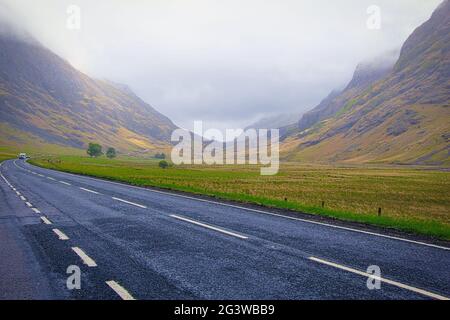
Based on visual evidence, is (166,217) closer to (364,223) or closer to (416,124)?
(364,223)

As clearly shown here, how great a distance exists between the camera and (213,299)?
6.07 m

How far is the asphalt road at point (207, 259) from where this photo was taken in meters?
6.45

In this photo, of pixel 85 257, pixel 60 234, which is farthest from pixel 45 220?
pixel 85 257

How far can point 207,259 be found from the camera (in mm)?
8320

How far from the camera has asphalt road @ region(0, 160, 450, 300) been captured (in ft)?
21.2

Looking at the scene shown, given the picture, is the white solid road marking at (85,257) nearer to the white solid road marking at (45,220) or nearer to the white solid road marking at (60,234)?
the white solid road marking at (60,234)

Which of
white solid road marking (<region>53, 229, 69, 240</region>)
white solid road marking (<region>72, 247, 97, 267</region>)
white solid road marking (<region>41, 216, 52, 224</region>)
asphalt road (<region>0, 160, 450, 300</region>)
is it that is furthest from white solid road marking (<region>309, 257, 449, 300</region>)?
white solid road marking (<region>41, 216, 52, 224</region>)

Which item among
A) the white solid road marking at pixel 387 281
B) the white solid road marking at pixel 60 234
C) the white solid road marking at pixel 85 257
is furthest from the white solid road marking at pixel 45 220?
the white solid road marking at pixel 387 281

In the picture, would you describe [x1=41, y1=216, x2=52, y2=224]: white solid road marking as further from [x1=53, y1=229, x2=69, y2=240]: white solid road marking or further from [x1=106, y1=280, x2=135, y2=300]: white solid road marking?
[x1=106, y1=280, x2=135, y2=300]: white solid road marking

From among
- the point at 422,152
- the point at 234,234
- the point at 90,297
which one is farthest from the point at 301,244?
the point at 422,152

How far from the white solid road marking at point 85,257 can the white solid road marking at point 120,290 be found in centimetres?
130

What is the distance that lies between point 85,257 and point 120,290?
247 centimetres

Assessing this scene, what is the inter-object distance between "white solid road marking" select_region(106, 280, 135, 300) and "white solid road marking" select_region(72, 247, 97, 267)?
1305mm

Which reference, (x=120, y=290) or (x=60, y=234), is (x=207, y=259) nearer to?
(x=120, y=290)
